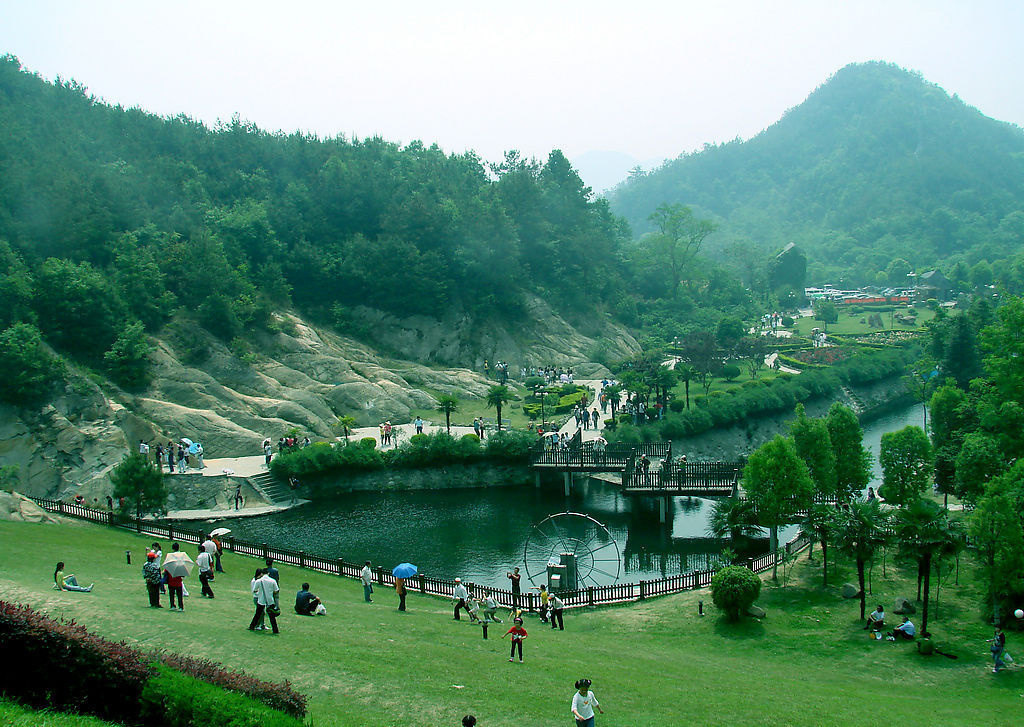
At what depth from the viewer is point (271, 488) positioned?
4150 cm

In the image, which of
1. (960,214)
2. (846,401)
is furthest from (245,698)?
(960,214)

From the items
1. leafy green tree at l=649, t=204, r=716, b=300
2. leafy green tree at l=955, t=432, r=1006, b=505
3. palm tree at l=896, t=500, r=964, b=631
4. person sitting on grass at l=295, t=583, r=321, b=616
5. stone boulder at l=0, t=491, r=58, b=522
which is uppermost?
leafy green tree at l=649, t=204, r=716, b=300

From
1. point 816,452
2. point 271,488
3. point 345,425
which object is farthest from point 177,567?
point 345,425

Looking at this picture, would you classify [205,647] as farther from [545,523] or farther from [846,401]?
[846,401]

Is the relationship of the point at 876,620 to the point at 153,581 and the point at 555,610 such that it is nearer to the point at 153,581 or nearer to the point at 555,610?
the point at 555,610

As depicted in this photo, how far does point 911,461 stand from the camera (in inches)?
1193

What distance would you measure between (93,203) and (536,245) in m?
42.4

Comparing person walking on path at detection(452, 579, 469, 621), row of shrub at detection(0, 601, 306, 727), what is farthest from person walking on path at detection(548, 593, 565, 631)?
row of shrub at detection(0, 601, 306, 727)

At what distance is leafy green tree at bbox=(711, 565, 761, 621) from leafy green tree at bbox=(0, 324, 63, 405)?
118ft

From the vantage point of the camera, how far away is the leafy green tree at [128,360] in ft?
152

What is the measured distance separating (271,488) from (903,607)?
30.4 meters

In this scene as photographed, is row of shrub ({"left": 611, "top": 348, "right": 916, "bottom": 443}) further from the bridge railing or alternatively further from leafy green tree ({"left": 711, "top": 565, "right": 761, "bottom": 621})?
leafy green tree ({"left": 711, "top": 565, "right": 761, "bottom": 621})

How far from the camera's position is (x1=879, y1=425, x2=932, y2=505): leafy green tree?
3011 centimetres

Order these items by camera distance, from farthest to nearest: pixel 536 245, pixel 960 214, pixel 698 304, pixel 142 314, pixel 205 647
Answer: pixel 960 214, pixel 698 304, pixel 536 245, pixel 142 314, pixel 205 647
